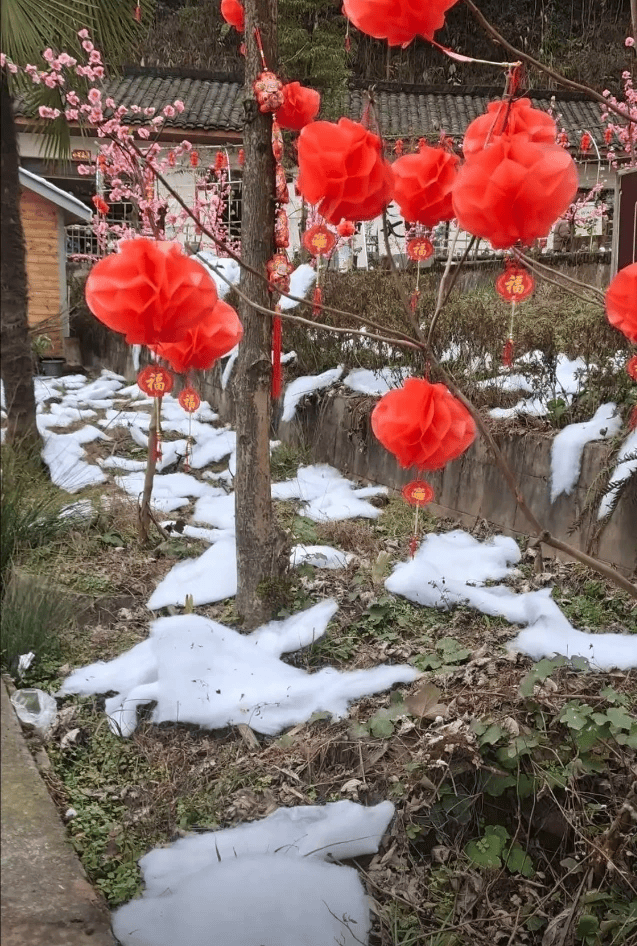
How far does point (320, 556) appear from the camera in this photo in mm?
3336

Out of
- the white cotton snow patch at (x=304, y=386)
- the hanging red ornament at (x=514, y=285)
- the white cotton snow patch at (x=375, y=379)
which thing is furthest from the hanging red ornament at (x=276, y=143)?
the white cotton snow patch at (x=304, y=386)

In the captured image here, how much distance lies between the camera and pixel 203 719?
7.77ft

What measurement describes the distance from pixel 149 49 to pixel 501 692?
15.3 meters

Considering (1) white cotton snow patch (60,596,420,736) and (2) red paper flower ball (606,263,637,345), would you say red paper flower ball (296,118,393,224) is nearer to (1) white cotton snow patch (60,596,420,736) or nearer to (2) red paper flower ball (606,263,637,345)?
(2) red paper flower ball (606,263,637,345)

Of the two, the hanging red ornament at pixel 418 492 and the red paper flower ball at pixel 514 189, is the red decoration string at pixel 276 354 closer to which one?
the hanging red ornament at pixel 418 492

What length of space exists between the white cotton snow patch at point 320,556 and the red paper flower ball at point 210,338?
6.38ft

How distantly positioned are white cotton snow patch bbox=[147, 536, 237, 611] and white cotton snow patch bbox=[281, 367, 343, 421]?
5.80ft

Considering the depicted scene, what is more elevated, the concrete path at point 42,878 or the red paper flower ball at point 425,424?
the red paper flower ball at point 425,424

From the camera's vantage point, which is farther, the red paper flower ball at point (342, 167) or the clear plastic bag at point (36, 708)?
the clear plastic bag at point (36, 708)

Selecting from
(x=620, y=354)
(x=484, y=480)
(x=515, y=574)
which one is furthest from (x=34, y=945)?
(x=620, y=354)

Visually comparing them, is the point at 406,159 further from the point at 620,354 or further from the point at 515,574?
the point at 620,354

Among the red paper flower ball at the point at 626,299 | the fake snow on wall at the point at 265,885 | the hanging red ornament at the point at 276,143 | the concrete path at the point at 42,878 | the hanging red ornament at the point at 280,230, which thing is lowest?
the fake snow on wall at the point at 265,885

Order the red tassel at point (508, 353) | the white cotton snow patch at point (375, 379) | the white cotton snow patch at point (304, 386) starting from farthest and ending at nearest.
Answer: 1. the white cotton snow patch at point (304, 386)
2. the white cotton snow patch at point (375, 379)
3. the red tassel at point (508, 353)

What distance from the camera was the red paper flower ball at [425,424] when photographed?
1371 millimetres
